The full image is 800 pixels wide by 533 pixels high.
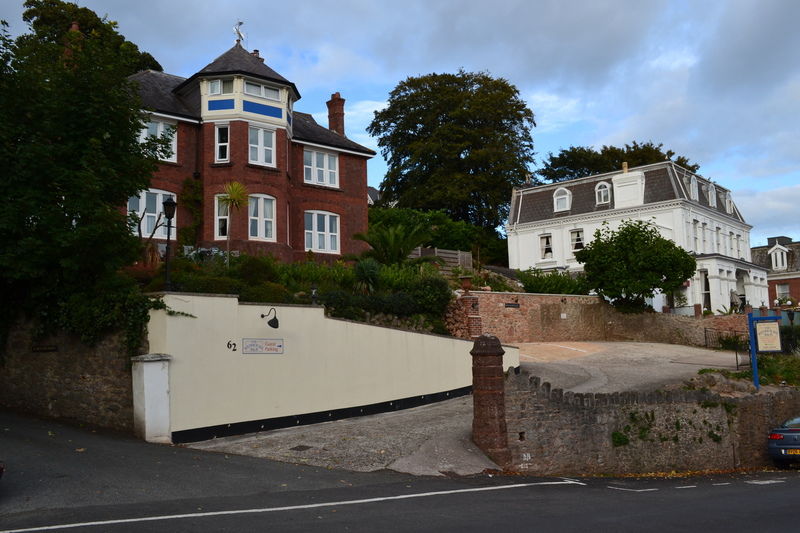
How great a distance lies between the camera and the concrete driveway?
74.7 feet

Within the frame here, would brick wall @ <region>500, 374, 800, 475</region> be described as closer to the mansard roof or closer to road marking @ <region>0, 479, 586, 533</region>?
road marking @ <region>0, 479, 586, 533</region>

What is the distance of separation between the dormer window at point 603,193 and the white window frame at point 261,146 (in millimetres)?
27135

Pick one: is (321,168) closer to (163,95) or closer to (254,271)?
(163,95)

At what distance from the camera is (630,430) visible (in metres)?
17.3

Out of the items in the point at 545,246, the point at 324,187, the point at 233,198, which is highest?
the point at 324,187

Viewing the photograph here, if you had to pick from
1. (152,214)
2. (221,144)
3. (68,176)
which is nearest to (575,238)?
(221,144)

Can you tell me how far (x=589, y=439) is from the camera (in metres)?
16.5

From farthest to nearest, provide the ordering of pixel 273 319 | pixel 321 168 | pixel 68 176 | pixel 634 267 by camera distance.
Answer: pixel 634 267 → pixel 321 168 → pixel 273 319 → pixel 68 176

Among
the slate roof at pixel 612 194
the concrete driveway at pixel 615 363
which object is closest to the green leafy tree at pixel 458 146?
the slate roof at pixel 612 194

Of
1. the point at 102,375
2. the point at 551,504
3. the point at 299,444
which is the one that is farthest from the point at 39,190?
the point at 551,504

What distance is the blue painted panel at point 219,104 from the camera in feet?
100

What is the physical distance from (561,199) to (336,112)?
65.5 ft

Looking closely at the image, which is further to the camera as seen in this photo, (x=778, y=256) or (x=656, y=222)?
(x=778, y=256)

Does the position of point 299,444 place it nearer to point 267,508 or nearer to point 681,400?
point 267,508
